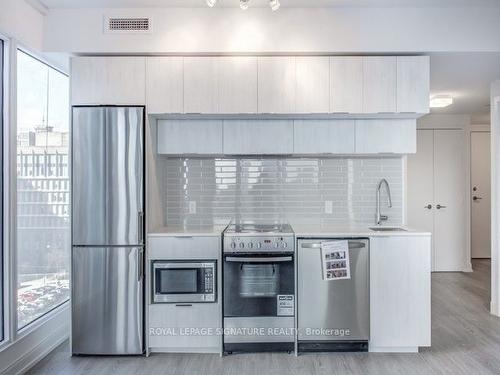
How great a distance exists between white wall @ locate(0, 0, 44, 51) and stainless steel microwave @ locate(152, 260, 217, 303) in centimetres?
207

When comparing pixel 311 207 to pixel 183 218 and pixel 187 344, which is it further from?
pixel 187 344

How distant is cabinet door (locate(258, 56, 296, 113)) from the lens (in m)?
3.24

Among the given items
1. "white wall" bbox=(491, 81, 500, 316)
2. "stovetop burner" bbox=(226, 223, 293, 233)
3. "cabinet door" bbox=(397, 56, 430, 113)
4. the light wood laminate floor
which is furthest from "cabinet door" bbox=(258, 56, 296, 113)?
"white wall" bbox=(491, 81, 500, 316)

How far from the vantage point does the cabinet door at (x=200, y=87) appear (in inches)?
128

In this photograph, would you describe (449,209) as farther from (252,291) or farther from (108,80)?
(108,80)

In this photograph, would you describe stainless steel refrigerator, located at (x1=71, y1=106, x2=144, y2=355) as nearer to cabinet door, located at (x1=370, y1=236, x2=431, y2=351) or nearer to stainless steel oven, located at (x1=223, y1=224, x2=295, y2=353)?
stainless steel oven, located at (x1=223, y1=224, x2=295, y2=353)

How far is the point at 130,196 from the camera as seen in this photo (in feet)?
10.1

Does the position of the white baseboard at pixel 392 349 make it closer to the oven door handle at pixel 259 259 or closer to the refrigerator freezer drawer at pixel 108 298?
the oven door handle at pixel 259 259

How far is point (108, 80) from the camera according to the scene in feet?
10.6

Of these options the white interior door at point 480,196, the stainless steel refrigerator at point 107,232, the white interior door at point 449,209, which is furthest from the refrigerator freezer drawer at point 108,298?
the white interior door at point 480,196

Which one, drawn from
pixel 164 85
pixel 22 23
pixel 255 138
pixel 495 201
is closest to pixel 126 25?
pixel 164 85

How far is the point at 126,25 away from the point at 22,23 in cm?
78

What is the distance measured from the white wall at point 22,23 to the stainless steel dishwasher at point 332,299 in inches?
109

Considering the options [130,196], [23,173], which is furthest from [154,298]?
[23,173]
